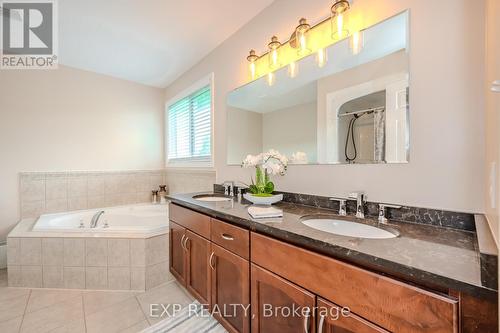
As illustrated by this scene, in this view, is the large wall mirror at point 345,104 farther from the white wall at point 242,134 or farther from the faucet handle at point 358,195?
the faucet handle at point 358,195

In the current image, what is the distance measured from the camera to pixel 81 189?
285cm

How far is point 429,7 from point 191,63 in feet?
7.79

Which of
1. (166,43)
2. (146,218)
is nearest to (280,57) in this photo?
(166,43)

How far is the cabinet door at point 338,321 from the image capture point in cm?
70

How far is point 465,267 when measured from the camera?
1.93 ft

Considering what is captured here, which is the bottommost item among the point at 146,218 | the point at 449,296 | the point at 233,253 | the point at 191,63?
the point at 146,218

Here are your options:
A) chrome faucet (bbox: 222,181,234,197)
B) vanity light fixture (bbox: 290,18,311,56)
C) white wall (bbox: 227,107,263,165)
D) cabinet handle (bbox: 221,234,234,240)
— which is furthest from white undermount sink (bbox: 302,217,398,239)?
vanity light fixture (bbox: 290,18,311,56)

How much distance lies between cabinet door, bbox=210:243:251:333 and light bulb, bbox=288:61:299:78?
50.4 inches

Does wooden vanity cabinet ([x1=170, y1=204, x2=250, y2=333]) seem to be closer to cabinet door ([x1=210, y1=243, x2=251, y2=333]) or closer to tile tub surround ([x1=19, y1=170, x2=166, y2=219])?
cabinet door ([x1=210, y1=243, x2=251, y2=333])

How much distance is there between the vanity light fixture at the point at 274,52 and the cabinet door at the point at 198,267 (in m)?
1.39

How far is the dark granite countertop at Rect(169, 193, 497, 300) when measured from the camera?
556 millimetres

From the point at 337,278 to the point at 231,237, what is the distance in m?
0.63

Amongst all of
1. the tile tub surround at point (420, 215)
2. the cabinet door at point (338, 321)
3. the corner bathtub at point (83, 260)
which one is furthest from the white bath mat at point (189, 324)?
the tile tub surround at point (420, 215)

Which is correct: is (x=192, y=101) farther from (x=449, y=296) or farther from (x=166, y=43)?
(x=449, y=296)
